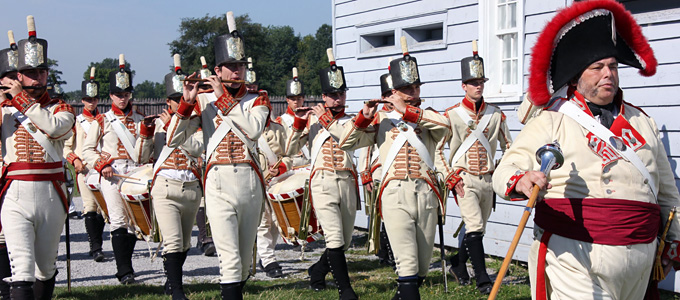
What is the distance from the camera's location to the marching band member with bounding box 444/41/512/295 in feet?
25.9

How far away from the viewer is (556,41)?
397cm

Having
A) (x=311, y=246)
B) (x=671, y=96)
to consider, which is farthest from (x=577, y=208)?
(x=311, y=246)

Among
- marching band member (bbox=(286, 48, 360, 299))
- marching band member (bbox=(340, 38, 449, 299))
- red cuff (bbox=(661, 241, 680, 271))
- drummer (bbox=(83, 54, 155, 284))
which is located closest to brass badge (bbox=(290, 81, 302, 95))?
drummer (bbox=(83, 54, 155, 284))

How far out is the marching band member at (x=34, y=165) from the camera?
6.15 meters

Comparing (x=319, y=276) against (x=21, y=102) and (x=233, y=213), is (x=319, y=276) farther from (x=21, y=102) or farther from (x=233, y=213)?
(x=21, y=102)

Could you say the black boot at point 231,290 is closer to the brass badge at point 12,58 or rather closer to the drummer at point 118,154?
the brass badge at point 12,58

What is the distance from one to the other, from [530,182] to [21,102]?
4508 millimetres

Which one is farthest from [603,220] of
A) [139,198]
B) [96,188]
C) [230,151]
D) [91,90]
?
[91,90]

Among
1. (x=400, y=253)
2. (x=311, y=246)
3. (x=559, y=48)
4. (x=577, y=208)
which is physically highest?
(x=559, y=48)

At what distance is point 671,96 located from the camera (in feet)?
24.1

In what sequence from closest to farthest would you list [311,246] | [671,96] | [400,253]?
1. [400,253]
2. [671,96]
3. [311,246]

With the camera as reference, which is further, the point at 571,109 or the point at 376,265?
the point at 376,265

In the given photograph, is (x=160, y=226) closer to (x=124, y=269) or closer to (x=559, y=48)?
(x=124, y=269)

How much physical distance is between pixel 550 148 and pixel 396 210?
8.99 ft
